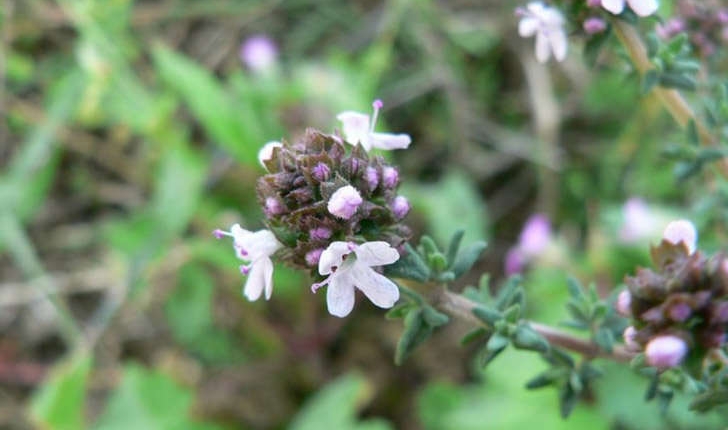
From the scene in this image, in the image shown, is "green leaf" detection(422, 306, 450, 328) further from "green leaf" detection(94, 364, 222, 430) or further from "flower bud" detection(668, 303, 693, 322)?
"green leaf" detection(94, 364, 222, 430)

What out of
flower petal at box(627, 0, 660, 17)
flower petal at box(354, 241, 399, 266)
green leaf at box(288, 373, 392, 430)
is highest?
green leaf at box(288, 373, 392, 430)

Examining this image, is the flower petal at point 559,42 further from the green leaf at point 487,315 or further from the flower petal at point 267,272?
the flower petal at point 267,272

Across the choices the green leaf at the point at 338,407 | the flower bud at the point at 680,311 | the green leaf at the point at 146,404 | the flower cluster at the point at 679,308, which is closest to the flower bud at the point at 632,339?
the flower cluster at the point at 679,308

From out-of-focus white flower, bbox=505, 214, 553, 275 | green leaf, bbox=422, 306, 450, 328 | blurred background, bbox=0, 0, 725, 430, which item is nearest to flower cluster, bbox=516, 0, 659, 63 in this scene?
green leaf, bbox=422, 306, 450, 328

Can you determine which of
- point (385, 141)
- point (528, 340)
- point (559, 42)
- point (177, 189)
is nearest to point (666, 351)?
point (528, 340)

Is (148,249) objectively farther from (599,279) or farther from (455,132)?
(599,279)
